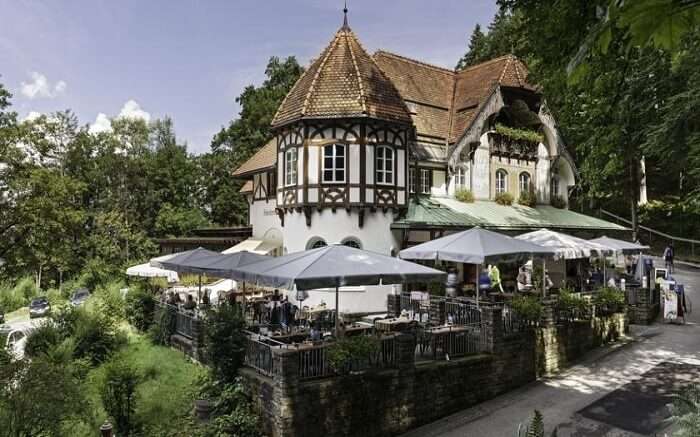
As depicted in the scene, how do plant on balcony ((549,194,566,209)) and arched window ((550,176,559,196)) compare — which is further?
arched window ((550,176,559,196))

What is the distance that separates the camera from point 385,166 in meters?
20.5

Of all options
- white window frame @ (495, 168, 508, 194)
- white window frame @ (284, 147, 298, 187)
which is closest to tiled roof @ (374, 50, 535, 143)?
white window frame @ (495, 168, 508, 194)

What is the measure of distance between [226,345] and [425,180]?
47.9 feet

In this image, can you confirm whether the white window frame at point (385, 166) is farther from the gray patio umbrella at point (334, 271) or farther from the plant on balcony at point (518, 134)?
the gray patio umbrella at point (334, 271)

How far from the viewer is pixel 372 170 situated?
20062 mm

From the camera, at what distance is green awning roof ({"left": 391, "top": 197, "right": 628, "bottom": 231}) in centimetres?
2077

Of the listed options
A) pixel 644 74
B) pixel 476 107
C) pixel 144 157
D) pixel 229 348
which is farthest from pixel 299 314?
pixel 144 157

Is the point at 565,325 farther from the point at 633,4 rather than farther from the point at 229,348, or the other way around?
the point at 633,4

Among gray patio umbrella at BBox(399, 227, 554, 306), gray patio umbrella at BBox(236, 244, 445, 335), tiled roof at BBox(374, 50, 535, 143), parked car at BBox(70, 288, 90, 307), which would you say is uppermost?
tiled roof at BBox(374, 50, 535, 143)

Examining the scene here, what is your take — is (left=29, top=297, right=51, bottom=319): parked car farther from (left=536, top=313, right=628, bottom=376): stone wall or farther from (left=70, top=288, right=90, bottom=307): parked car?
(left=536, top=313, right=628, bottom=376): stone wall

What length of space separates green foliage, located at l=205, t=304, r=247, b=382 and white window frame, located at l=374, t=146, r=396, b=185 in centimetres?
1040

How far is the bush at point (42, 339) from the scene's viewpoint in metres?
15.1

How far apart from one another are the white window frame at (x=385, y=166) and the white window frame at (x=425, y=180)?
2973mm

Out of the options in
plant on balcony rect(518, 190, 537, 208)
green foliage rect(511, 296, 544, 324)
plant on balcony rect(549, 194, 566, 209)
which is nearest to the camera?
green foliage rect(511, 296, 544, 324)
